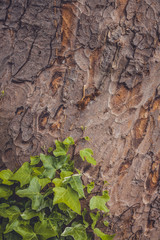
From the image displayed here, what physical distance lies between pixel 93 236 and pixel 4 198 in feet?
2.13

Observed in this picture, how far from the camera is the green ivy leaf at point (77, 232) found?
115 cm

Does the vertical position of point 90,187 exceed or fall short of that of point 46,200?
it exceeds it

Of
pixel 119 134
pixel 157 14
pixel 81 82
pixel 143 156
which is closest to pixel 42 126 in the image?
pixel 81 82

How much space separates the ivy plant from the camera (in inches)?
42.8

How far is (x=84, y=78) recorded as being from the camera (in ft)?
3.90

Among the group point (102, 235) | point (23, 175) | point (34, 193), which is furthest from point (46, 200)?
point (102, 235)

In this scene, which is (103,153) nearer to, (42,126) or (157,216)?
(42,126)

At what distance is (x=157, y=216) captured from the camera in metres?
1.41

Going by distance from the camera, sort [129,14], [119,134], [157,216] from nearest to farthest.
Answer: [129,14]
[119,134]
[157,216]

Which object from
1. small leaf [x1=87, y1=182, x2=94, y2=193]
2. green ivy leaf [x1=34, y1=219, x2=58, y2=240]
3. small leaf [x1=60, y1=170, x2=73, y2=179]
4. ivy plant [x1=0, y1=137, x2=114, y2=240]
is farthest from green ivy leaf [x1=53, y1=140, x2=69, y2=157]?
green ivy leaf [x1=34, y1=219, x2=58, y2=240]

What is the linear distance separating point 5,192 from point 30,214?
205 millimetres

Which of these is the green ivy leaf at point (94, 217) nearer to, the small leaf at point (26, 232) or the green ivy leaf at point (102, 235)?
the green ivy leaf at point (102, 235)

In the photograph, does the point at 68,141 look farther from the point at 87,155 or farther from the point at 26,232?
the point at 26,232

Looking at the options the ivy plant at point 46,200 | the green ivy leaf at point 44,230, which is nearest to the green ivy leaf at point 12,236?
the ivy plant at point 46,200
